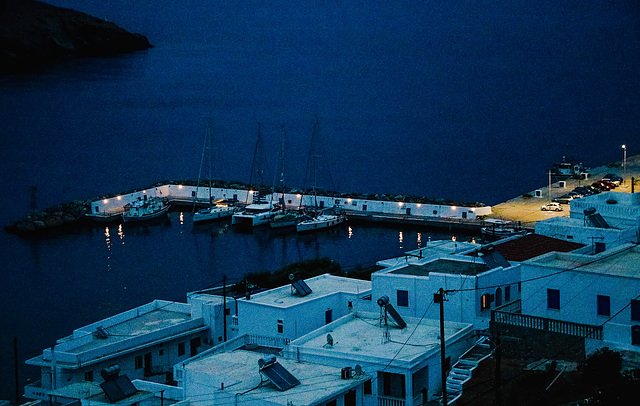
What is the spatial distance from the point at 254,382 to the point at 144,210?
28848mm

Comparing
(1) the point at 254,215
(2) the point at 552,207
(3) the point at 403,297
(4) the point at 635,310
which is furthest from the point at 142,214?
(4) the point at 635,310

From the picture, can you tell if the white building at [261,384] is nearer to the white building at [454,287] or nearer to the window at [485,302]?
the white building at [454,287]

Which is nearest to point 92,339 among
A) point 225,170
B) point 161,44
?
point 225,170

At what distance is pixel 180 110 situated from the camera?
89.3 metres

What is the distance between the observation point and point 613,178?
3916 cm

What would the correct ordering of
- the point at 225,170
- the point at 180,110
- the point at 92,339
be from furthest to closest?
the point at 180,110
the point at 225,170
the point at 92,339

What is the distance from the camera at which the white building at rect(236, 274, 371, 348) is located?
684 inches

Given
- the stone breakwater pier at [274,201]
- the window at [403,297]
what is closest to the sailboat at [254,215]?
the stone breakwater pier at [274,201]

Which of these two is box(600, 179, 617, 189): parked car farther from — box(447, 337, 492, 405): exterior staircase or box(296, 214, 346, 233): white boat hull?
box(447, 337, 492, 405): exterior staircase

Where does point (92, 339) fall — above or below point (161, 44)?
below

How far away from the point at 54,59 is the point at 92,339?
116m

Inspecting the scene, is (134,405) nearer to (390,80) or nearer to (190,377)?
(190,377)

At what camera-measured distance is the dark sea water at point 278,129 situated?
117 ft

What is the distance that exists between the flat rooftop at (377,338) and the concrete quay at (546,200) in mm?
17943
